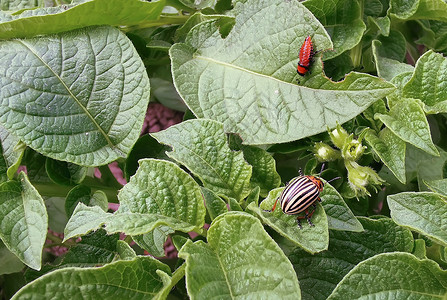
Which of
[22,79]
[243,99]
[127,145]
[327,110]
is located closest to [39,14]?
[22,79]

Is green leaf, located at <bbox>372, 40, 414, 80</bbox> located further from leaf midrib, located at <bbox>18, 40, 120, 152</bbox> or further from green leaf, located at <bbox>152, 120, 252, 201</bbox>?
leaf midrib, located at <bbox>18, 40, 120, 152</bbox>

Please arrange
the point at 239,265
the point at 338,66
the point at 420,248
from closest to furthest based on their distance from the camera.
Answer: the point at 239,265 → the point at 420,248 → the point at 338,66

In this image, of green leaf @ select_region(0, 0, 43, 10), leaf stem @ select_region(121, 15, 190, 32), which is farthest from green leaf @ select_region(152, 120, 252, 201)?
green leaf @ select_region(0, 0, 43, 10)

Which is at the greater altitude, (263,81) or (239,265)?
(263,81)

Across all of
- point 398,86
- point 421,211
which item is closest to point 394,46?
point 398,86

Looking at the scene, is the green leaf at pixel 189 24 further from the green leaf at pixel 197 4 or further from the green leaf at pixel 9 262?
the green leaf at pixel 9 262

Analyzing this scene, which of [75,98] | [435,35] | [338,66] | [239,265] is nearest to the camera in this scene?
[239,265]

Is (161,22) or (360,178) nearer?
(360,178)

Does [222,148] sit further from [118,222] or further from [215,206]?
[118,222]

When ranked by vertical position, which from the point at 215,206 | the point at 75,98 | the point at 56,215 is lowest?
the point at 56,215
